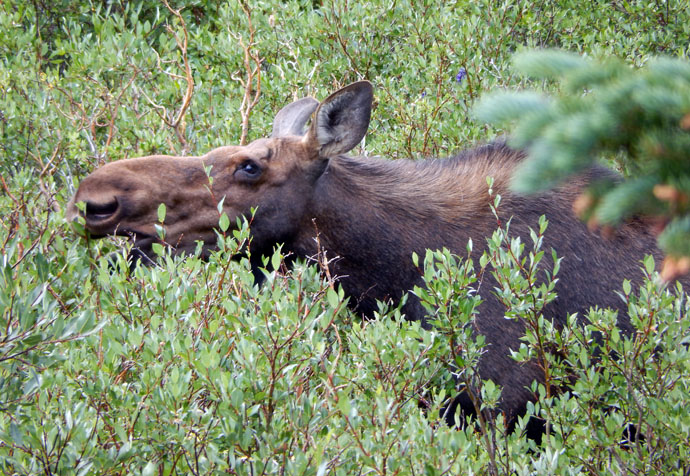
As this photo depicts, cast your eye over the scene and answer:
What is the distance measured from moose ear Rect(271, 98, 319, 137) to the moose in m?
0.31

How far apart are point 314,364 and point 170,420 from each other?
67cm

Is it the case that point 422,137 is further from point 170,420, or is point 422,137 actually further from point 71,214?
point 170,420

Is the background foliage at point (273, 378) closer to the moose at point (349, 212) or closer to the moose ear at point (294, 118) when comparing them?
the moose at point (349, 212)

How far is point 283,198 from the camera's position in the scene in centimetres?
454

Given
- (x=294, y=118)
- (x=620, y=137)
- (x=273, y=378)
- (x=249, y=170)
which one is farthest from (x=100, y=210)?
(x=620, y=137)

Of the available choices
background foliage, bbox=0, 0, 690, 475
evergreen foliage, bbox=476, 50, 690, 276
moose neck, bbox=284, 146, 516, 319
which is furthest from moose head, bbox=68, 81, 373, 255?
evergreen foliage, bbox=476, 50, 690, 276

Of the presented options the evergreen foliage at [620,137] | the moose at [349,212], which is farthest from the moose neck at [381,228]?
the evergreen foliage at [620,137]

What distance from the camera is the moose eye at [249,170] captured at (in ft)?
14.9

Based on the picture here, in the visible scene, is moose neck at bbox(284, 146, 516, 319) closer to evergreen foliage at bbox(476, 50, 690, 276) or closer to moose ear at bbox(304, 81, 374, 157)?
moose ear at bbox(304, 81, 374, 157)

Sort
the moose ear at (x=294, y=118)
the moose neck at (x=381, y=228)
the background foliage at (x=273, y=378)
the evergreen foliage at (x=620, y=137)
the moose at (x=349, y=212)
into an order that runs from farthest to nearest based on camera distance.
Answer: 1. the moose ear at (x=294, y=118)
2. the moose neck at (x=381, y=228)
3. the moose at (x=349, y=212)
4. the background foliage at (x=273, y=378)
5. the evergreen foliage at (x=620, y=137)

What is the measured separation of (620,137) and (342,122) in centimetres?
325

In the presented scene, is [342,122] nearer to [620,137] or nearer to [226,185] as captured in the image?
[226,185]

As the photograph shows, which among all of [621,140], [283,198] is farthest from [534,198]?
[621,140]

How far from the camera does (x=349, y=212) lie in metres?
4.57
